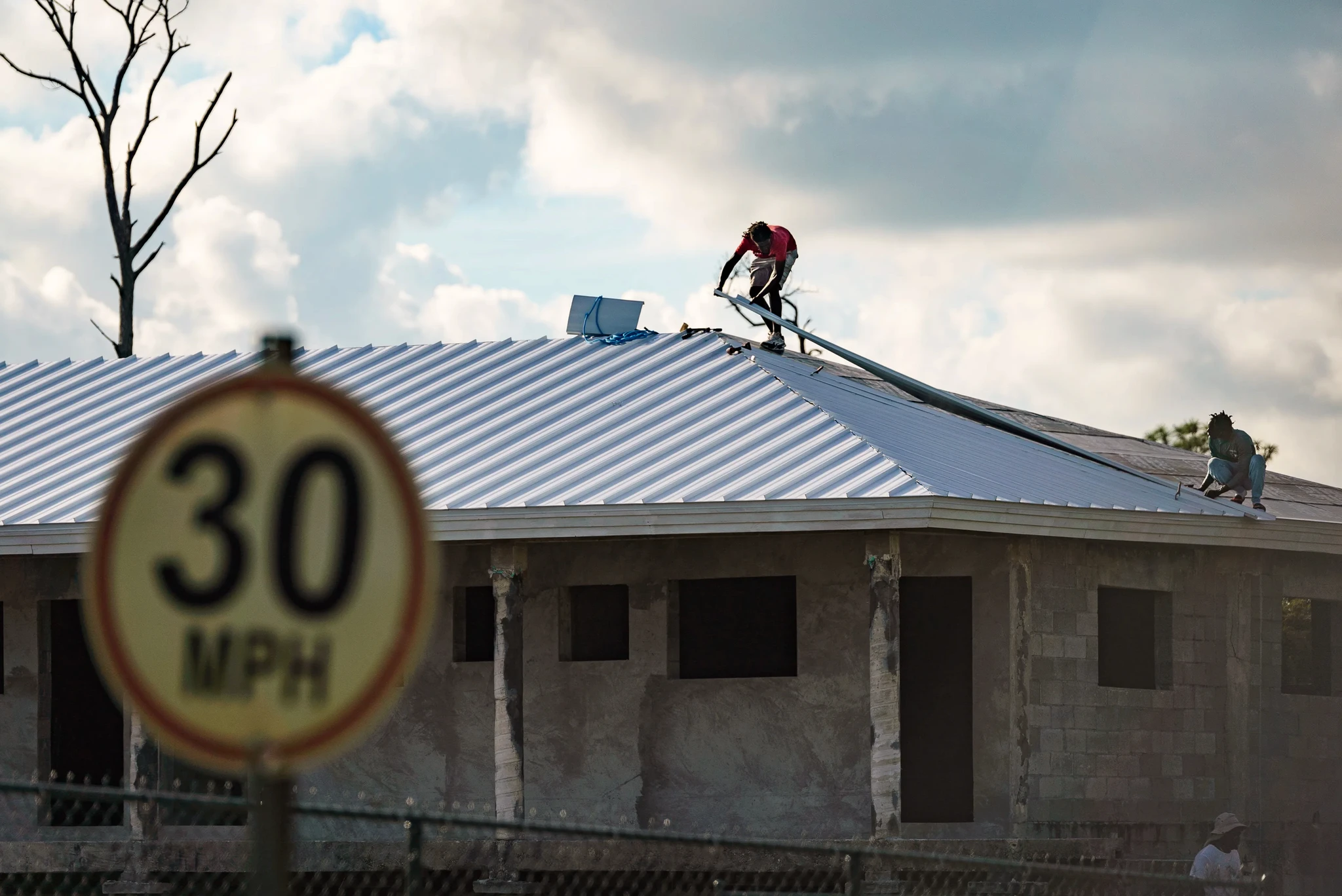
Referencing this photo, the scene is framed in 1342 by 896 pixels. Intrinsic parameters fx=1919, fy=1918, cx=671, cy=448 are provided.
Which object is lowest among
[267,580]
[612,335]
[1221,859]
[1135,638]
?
[1221,859]

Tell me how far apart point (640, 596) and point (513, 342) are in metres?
4.52

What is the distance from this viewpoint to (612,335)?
63.3 ft

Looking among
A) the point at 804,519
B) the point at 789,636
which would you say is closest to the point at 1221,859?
the point at 804,519

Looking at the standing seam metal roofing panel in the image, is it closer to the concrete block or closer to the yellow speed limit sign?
the concrete block

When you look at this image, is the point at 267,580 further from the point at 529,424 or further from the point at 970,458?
the point at 529,424

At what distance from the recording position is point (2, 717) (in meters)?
17.3

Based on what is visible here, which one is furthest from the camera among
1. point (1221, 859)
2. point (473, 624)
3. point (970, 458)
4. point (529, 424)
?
point (529, 424)

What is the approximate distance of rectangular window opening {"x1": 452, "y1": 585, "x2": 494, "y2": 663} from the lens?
54.3 feet

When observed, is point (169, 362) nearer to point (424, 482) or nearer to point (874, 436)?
point (424, 482)

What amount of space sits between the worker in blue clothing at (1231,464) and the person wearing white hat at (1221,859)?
4.39 m

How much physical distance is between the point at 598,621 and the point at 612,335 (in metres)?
3.85

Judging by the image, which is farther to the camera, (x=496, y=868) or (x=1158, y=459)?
(x=1158, y=459)

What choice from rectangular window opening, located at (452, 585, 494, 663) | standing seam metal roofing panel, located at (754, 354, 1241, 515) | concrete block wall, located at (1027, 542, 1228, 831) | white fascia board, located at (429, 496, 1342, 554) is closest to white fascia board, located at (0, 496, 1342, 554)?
white fascia board, located at (429, 496, 1342, 554)

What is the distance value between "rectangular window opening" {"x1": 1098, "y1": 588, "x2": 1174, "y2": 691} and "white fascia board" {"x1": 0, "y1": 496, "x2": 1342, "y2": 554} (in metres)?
0.90
